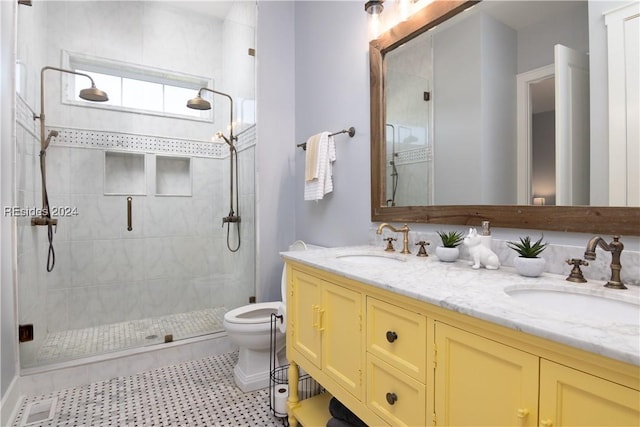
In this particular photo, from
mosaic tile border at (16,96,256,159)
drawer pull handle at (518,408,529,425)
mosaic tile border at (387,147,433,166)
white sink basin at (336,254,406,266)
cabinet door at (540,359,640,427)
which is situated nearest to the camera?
cabinet door at (540,359,640,427)

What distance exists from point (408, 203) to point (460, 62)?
690 mm

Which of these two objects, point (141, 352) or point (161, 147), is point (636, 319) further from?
point (161, 147)

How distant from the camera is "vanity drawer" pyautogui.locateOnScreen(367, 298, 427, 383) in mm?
887

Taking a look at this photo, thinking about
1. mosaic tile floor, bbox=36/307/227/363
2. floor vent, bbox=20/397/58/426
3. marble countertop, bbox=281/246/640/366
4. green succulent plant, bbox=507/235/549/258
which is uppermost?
green succulent plant, bbox=507/235/549/258

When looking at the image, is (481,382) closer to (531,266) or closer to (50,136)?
(531,266)

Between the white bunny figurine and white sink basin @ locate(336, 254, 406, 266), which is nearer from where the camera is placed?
the white bunny figurine

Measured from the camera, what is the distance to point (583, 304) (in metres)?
0.90

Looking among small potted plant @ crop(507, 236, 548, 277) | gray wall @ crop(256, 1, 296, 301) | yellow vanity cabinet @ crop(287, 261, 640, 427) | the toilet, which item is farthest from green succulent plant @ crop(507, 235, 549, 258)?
gray wall @ crop(256, 1, 296, 301)

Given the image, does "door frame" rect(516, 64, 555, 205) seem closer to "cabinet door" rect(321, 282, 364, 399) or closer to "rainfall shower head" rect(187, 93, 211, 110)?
"cabinet door" rect(321, 282, 364, 399)

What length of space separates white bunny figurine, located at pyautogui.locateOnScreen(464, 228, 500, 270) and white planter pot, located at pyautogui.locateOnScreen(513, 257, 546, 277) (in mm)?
112

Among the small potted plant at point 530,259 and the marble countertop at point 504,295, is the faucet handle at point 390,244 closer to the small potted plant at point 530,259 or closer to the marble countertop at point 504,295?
the marble countertop at point 504,295

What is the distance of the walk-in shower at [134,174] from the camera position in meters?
2.25

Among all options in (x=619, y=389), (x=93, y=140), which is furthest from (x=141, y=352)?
(x=619, y=389)

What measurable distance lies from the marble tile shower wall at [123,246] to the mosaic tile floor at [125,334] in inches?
2.7
